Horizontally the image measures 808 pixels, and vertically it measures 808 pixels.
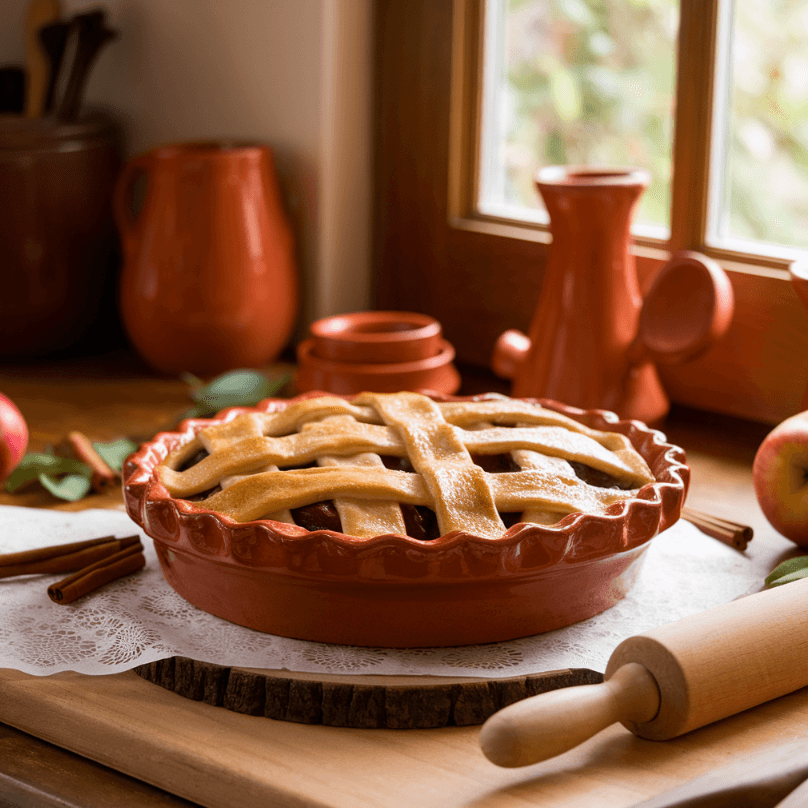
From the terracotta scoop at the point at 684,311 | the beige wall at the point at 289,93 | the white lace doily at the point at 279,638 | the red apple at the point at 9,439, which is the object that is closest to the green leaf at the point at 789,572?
the white lace doily at the point at 279,638

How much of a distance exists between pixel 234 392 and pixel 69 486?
0.25 m

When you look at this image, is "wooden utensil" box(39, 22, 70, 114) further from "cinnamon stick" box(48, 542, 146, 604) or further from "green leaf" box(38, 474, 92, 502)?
"cinnamon stick" box(48, 542, 146, 604)

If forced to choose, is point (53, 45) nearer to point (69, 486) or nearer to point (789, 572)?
point (69, 486)

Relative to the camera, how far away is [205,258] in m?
1.28

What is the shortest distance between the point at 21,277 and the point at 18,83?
0.33m

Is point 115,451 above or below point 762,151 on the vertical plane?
below

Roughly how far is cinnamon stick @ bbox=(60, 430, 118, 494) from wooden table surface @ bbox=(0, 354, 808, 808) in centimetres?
A: 34

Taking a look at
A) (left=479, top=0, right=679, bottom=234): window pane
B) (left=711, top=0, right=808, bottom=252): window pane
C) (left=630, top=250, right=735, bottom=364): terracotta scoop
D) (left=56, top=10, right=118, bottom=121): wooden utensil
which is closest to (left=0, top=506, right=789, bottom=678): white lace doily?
(left=630, top=250, right=735, bottom=364): terracotta scoop

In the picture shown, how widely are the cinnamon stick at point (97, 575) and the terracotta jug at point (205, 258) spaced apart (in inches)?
21.2

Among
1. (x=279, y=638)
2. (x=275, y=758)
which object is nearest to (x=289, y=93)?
(x=279, y=638)

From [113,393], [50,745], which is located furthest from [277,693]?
[113,393]

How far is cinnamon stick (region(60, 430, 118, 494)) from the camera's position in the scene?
3.25 ft

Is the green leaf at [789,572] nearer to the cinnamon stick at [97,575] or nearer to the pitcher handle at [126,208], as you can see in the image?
the cinnamon stick at [97,575]

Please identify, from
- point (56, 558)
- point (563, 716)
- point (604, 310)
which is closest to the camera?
point (563, 716)
